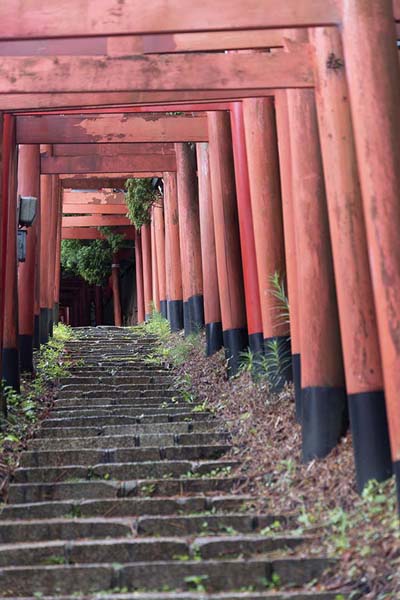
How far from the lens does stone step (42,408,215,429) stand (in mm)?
8633

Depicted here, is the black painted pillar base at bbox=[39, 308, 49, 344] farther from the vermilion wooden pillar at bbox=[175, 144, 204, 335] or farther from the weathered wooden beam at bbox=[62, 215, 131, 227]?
the weathered wooden beam at bbox=[62, 215, 131, 227]

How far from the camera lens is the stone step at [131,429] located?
8242 millimetres

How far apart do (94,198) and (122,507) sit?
1568cm

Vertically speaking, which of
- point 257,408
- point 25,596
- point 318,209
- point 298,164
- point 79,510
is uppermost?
point 298,164

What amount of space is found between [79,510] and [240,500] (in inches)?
48.8

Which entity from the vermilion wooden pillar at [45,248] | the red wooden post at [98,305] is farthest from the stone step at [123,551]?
the red wooden post at [98,305]

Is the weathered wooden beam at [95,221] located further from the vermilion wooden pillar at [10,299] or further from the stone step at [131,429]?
the stone step at [131,429]

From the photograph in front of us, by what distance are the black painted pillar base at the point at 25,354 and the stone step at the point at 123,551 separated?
19.7 feet

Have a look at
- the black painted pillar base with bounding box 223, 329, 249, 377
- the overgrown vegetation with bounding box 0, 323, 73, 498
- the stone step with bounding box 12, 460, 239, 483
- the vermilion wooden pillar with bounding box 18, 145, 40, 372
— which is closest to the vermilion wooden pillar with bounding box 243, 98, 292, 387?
the black painted pillar base with bounding box 223, 329, 249, 377

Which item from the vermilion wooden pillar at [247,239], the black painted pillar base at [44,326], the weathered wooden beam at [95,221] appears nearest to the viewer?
the vermilion wooden pillar at [247,239]

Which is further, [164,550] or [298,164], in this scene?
[298,164]

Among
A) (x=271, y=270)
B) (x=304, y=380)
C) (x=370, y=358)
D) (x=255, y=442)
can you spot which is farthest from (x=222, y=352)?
(x=370, y=358)

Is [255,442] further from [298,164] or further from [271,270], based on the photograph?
[298,164]

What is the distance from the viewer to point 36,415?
9.19 meters
